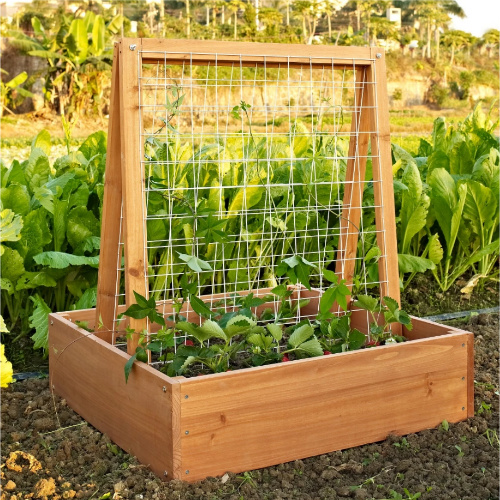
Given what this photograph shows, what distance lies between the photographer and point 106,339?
248 cm

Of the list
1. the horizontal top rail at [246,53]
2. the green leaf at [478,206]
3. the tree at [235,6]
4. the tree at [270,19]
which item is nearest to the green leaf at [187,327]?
the horizontal top rail at [246,53]

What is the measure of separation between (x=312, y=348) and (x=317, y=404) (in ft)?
0.64

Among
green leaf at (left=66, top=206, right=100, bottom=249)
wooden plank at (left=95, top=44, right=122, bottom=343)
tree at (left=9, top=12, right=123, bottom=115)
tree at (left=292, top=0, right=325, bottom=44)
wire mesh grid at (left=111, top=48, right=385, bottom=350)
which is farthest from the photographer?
tree at (left=292, top=0, right=325, bottom=44)

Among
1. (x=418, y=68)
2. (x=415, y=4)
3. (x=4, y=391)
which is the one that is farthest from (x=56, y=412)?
(x=415, y=4)

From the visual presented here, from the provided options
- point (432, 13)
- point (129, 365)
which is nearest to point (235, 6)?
point (432, 13)

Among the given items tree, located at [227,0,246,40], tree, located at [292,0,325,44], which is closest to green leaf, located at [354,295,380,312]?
tree, located at [227,0,246,40]

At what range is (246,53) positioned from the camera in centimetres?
218

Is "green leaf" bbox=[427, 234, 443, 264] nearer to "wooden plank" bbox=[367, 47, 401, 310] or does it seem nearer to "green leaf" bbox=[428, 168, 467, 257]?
"green leaf" bbox=[428, 168, 467, 257]

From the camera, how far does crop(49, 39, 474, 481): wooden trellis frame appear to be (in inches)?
75.6

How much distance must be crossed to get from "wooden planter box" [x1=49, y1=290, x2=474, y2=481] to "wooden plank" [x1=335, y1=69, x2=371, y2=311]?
1.18 feet

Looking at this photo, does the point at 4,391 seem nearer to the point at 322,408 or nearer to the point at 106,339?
the point at 106,339

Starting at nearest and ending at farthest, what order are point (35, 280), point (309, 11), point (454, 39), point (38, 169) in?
point (35, 280) → point (38, 169) → point (309, 11) → point (454, 39)

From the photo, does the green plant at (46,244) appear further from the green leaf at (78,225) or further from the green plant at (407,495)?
the green plant at (407,495)

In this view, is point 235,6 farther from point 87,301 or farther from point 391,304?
point 391,304
